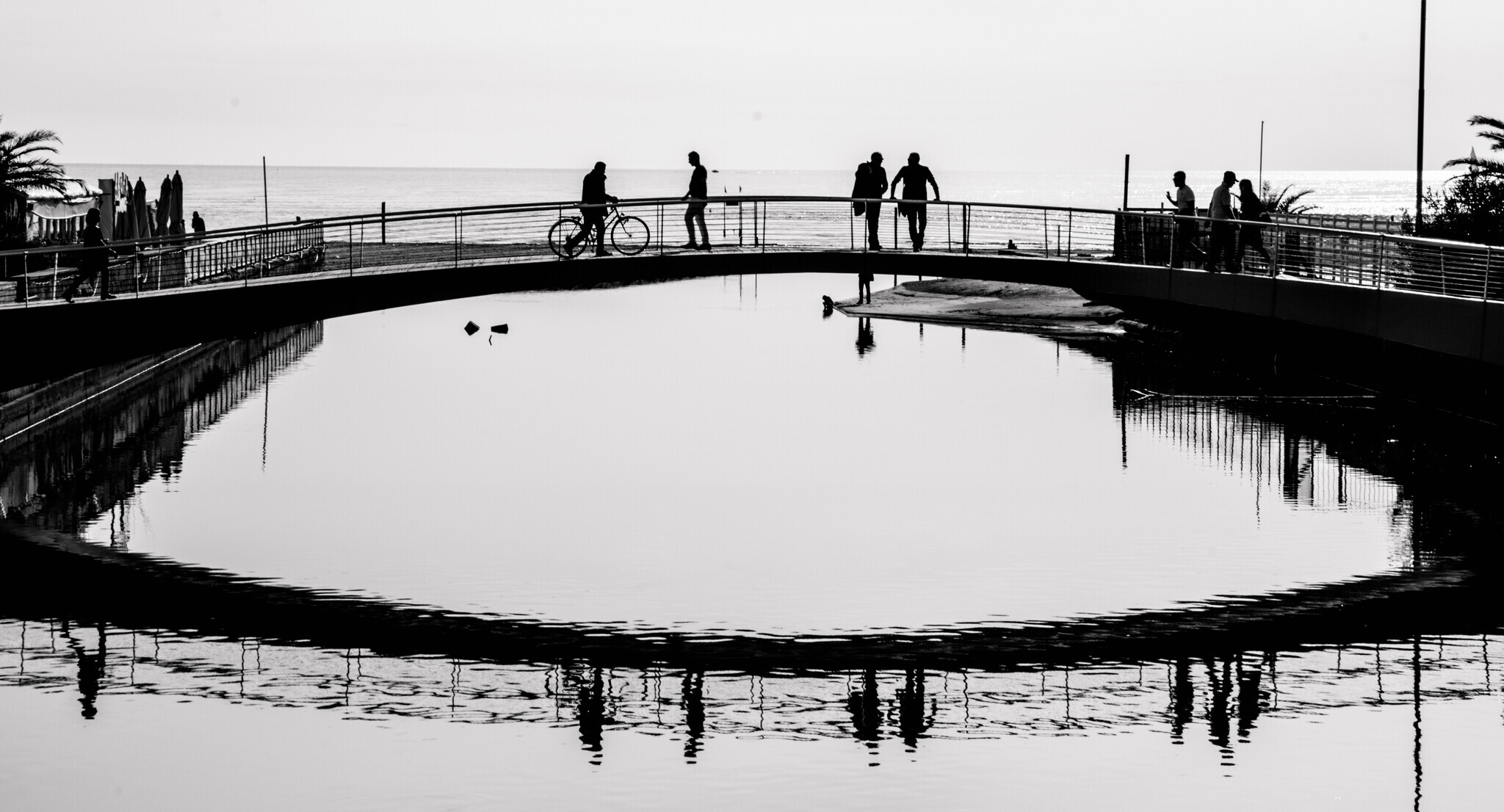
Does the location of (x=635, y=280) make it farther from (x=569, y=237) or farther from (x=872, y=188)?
(x=872, y=188)

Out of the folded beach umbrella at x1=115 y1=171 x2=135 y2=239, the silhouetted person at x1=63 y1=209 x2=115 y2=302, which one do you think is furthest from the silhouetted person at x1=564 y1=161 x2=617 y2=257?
the folded beach umbrella at x1=115 y1=171 x2=135 y2=239

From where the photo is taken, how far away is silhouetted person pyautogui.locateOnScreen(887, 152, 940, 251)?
119ft

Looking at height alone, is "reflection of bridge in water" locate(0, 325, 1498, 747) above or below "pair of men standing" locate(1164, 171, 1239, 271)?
below

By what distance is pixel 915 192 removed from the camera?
121 ft

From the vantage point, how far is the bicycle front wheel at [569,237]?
3631 cm

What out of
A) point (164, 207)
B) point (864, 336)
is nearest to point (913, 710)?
point (864, 336)

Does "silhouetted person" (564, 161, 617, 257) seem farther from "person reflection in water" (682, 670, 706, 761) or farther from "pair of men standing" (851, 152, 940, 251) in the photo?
"person reflection in water" (682, 670, 706, 761)

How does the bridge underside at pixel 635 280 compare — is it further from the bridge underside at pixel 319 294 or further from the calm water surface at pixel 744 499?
the calm water surface at pixel 744 499

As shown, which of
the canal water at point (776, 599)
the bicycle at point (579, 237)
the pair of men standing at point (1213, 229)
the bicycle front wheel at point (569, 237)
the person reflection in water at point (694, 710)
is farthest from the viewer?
the bicycle front wheel at point (569, 237)

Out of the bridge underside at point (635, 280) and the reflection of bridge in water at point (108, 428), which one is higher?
the bridge underside at point (635, 280)

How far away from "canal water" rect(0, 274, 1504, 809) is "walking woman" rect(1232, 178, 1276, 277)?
180 inches

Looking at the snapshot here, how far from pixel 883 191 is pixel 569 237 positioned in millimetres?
5596

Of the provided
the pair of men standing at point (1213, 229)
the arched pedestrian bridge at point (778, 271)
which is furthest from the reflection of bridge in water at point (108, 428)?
the pair of men standing at point (1213, 229)

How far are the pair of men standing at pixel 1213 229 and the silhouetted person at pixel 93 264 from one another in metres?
17.4
